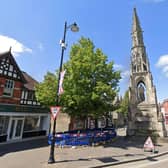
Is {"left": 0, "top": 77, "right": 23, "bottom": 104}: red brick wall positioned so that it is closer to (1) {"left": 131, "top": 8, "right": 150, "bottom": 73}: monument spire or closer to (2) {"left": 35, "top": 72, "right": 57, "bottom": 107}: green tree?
(2) {"left": 35, "top": 72, "right": 57, "bottom": 107}: green tree

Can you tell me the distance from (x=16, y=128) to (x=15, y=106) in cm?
252

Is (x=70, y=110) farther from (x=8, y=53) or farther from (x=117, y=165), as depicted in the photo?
(x=8, y=53)

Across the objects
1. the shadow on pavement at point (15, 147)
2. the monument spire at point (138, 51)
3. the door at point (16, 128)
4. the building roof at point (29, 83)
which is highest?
the monument spire at point (138, 51)

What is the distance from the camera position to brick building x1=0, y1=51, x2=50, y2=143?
15.2 meters

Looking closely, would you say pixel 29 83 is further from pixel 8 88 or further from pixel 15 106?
pixel 15 106

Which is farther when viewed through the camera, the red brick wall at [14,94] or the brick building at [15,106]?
the brick building at [15,106]

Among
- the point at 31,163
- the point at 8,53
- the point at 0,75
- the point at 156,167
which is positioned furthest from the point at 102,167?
the point at 8,53

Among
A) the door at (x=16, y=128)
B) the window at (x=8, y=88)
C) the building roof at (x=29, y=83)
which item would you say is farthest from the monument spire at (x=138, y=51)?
the door at (x=16, y=128)

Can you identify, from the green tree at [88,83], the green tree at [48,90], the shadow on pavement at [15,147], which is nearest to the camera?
the shadow on pavement at [15,147]

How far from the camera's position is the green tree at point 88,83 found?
44.1 feet

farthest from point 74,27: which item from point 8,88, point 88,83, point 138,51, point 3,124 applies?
point 138,51

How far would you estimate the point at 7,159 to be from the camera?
9.10 m

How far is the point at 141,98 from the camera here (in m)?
23.8

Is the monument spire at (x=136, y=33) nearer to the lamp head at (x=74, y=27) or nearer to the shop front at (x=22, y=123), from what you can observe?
the shop front at (x=22, y=123)
